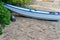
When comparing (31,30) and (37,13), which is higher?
(37,13)

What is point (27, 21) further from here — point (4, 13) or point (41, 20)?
point (4, 13)

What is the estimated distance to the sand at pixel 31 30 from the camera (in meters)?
6.73

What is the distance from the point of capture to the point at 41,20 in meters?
8.92

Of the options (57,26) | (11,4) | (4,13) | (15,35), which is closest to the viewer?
(4,13)

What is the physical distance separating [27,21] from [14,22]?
679 mm

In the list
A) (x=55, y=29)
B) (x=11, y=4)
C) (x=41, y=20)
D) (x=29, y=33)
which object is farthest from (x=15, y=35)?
(x=11, y=4)

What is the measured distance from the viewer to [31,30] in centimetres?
747

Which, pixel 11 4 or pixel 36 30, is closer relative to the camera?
pixel 36 30

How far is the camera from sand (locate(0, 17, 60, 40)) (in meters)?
6.73

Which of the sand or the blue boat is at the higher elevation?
the blue boat

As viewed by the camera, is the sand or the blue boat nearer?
the sand

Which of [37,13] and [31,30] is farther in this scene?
[37,13]

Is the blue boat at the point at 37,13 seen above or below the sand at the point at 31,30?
above

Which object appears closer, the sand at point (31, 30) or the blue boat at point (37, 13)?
the sand at point (31, 30)
